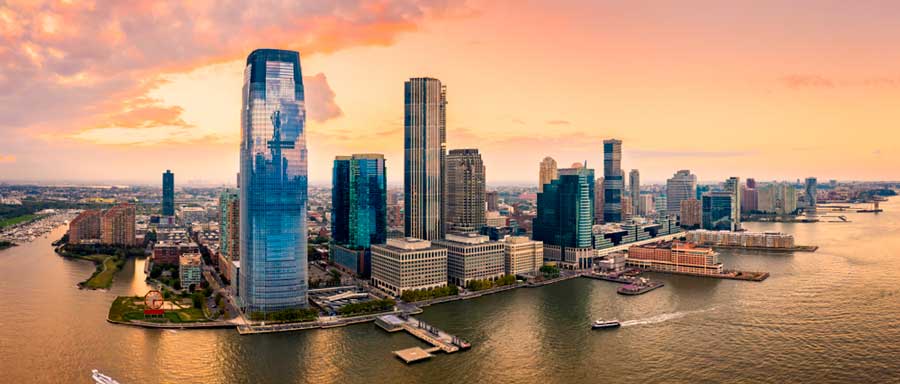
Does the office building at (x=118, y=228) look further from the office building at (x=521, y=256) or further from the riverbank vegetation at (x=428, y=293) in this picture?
the office building at (x=521, y=256)

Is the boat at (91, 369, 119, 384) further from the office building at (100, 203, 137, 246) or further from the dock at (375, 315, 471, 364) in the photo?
the office building at (100, 203, 137, 246)

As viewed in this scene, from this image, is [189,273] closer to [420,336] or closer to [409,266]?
[409,266]

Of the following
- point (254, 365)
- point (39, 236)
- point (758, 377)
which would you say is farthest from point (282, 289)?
point (39, 236)

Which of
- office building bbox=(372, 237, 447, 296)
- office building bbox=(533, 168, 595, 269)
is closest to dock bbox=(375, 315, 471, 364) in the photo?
office building bbox=(372, 237, 447, 296)

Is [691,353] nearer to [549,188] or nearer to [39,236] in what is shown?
[549,188]

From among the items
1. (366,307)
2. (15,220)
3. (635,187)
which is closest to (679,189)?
(635,187)
